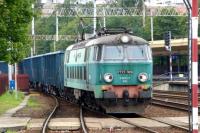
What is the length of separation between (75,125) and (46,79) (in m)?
25.5

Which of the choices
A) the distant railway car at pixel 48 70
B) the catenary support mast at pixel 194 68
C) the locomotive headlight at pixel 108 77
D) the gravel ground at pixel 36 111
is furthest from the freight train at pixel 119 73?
the catenary support mast at pixel 194 68

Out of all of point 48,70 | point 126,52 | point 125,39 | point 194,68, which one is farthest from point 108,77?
point 48,70

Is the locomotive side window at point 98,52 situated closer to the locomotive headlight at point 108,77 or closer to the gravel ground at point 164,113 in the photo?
the locomotive headlight at point 108,77

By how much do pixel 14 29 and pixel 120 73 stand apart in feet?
16.4

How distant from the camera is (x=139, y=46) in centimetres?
2205

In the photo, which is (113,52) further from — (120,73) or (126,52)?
(120,73)

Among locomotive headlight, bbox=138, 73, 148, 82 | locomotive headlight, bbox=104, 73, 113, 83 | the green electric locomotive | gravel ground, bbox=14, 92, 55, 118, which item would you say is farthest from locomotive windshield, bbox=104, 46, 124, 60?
gravel ground, bbox=14, 92, 55, 118

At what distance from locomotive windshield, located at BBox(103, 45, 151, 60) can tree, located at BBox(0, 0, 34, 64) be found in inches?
152

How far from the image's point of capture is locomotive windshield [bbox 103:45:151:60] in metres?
21.7

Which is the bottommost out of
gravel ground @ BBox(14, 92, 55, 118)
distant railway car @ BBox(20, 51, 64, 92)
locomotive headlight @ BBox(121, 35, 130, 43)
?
gravel ground @ BBox(14, 92, 55, 118)

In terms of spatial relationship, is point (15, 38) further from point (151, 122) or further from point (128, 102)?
point (151, 122)

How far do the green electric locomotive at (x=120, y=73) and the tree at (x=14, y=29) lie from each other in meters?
3.18

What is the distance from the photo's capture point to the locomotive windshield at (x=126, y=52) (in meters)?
21.7

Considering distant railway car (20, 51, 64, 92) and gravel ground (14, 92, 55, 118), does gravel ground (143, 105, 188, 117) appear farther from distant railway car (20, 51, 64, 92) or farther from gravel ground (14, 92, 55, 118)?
distant railway car (20, 51, 64, 92)
